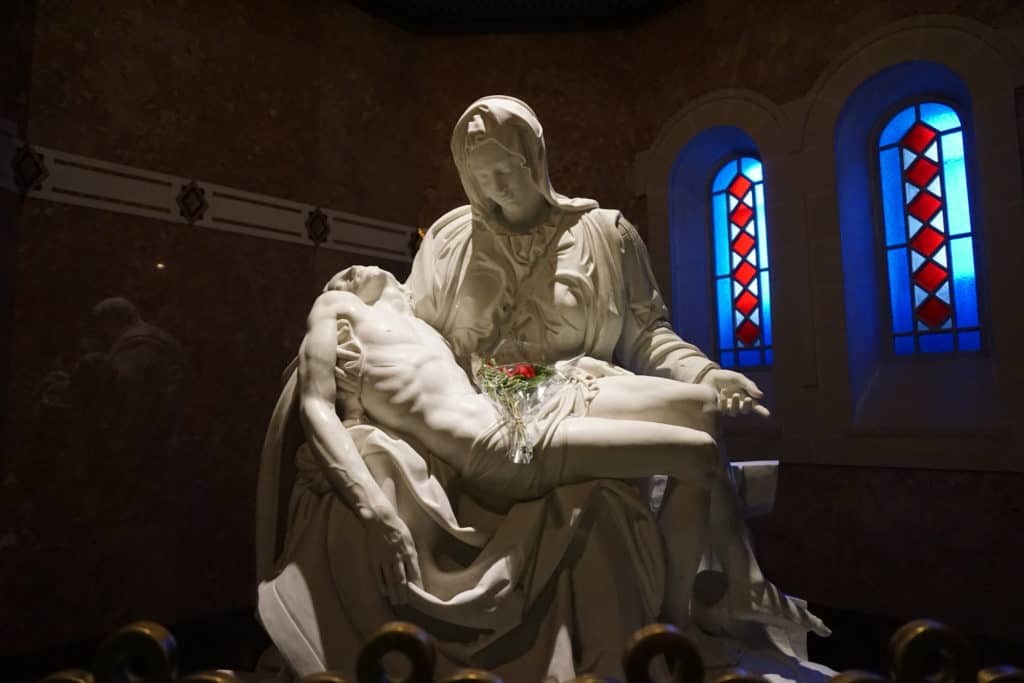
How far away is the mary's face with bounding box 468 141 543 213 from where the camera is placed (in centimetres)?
245

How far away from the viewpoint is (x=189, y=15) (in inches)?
165

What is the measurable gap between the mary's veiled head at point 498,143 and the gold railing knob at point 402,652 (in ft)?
6.16

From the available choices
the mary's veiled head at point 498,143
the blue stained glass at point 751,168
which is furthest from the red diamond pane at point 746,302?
the mary's veiled head at point 498,143

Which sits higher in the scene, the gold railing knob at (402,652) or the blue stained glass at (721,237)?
the blue stained glass at (721,237)

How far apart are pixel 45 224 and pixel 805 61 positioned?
4.32 metres

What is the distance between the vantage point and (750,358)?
496cm

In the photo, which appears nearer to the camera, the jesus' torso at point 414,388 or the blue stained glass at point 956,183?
the jesus' torso at point 414,388

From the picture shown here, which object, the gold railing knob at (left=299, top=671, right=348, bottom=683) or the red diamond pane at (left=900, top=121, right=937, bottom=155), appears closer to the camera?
the gold railing knob at (left=299, top=671, right=348, bottom=683)

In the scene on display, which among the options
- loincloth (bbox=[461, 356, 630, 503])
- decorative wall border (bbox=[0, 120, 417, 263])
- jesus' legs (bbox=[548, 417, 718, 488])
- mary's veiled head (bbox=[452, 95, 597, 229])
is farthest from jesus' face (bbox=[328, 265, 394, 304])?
decorative wall border (bbox=[0, 120, 417, 263])

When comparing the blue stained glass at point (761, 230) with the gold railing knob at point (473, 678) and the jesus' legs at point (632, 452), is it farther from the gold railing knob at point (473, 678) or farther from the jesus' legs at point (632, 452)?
the gold railing knob at point (473, 678)

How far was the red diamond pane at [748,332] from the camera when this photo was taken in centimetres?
495

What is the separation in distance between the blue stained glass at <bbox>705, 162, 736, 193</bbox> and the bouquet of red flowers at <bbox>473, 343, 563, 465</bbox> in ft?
11.7

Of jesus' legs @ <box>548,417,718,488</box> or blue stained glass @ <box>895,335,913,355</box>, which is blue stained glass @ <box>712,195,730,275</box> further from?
jesus' legs @ <box>548,417,718,488</box>

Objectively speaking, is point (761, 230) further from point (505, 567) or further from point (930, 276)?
point (505, 567)
